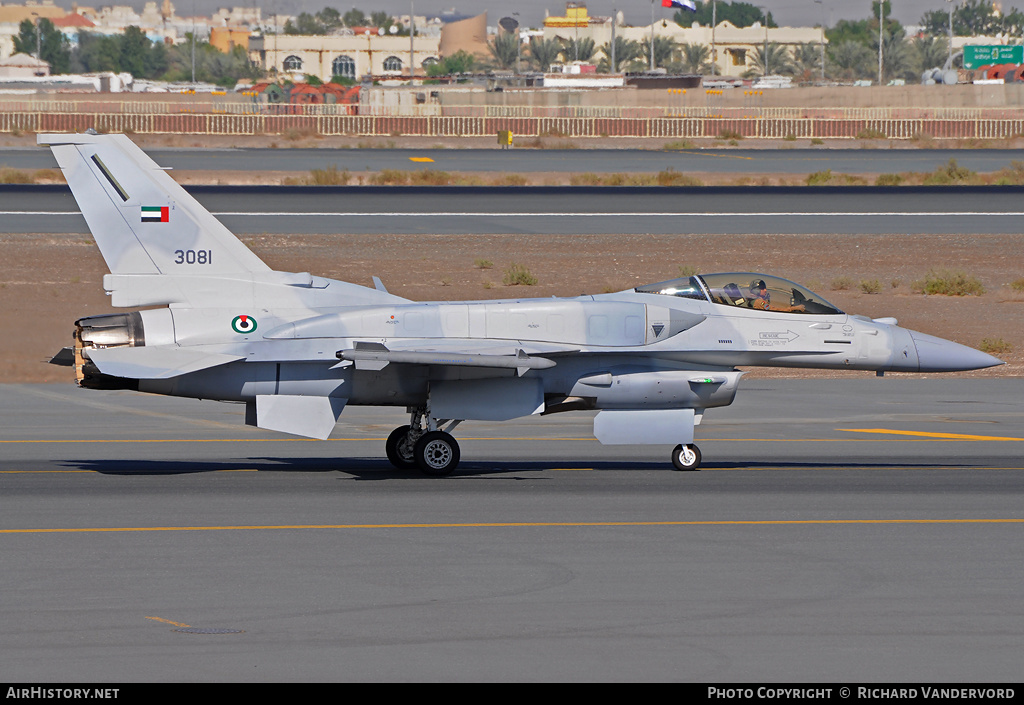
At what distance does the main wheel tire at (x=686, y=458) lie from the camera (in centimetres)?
1753

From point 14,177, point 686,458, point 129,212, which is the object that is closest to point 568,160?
point 14,177

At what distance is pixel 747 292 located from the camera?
1778 centimetres

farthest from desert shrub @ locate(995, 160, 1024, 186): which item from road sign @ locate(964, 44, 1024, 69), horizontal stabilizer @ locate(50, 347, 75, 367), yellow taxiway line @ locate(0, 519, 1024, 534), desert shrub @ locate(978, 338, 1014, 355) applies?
road sign @ locate(964, 44, 1024, 69)

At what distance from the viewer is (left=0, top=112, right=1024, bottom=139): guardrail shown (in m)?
99.1

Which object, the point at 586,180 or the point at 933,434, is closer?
the point at 933,434

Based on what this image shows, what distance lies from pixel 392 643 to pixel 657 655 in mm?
2040

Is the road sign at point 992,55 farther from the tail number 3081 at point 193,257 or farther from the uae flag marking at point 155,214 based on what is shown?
the uae flag marking at point 155,214

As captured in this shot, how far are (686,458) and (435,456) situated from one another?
11.5ft

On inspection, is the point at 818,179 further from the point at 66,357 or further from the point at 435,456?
the point at 66,357

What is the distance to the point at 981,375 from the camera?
28.8m

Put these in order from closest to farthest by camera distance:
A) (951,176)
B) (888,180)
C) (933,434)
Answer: (933,434)
(888,180)
(951,176)

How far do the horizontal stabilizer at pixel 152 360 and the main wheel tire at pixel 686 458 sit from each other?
6058mm

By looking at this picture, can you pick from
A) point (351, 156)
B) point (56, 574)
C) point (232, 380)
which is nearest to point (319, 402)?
point (232, 380)

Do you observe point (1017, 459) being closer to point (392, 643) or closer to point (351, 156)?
point (392, 643)
